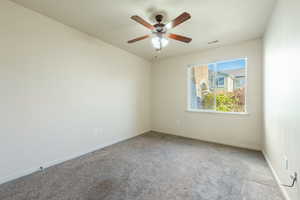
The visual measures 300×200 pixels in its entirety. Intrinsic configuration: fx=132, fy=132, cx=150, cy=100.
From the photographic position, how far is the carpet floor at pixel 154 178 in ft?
5.28

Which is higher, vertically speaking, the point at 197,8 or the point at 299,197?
the point at 197,8

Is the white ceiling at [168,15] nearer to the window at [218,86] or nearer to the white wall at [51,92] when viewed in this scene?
the white wall at [51,92]

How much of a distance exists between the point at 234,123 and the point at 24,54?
4380 mm

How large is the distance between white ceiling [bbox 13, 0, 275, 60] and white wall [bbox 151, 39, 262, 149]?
19.9 inches

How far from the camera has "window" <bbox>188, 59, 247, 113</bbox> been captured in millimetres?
3315

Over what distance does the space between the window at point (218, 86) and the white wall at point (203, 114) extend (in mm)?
195

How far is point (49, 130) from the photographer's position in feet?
7.48

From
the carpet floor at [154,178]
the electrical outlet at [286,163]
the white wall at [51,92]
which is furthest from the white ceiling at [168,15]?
the carpet floor at [154,178]

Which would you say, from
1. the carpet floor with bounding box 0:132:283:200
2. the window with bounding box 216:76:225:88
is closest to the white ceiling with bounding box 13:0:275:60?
the window with bounding box 216:76:225:88

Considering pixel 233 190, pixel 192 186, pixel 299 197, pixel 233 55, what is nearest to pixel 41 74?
pixel 192 186

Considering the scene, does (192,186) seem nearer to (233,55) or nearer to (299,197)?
(299,197)

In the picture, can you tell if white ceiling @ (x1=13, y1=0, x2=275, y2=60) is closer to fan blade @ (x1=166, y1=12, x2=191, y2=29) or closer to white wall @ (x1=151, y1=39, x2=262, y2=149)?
fan blade @ (x1=166, y1=12, x2=191, y2=29)

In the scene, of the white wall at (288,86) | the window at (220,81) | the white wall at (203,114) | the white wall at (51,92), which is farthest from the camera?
the window at (220,81)

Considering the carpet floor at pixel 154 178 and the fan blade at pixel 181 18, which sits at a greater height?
the fan blade at pixel 181 18
